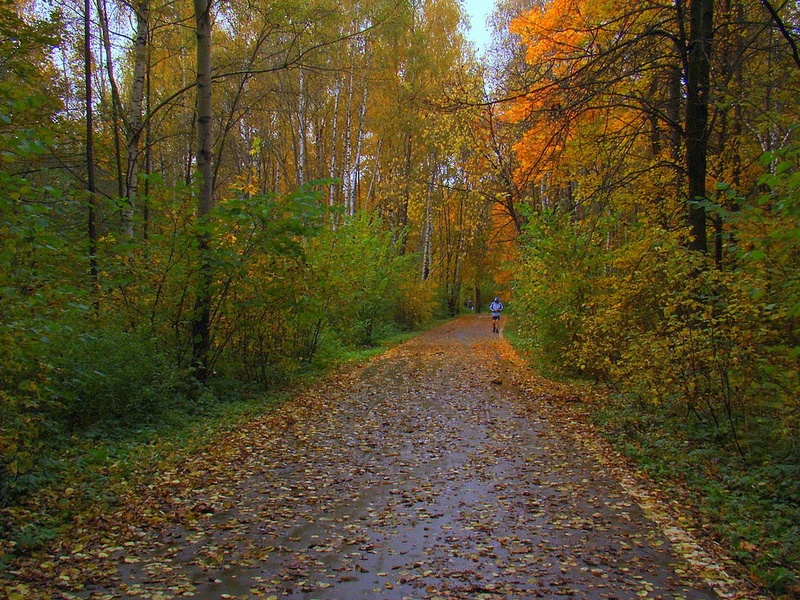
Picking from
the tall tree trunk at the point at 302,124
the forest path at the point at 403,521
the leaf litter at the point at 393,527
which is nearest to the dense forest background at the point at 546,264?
the leaf litter at the point at 393,527

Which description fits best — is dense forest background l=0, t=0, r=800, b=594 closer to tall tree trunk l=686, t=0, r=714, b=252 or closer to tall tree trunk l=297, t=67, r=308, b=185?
tall tree trunk l=686, t=0, r=714, b=252

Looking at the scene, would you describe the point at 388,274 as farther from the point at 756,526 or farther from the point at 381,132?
the point at 756,526

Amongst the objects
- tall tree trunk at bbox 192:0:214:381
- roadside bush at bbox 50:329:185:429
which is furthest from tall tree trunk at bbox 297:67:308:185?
roadside bush at bbox 50:329:185:429

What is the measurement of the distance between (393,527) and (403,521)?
142 mm

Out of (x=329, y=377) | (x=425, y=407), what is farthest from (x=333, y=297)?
(x=425, y=407)

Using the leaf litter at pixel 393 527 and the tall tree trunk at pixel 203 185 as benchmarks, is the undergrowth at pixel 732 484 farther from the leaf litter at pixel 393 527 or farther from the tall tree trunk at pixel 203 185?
the tall tree trunk at pixel 203 185

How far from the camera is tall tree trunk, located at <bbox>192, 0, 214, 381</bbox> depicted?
9297mm

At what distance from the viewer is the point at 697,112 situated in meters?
8.66

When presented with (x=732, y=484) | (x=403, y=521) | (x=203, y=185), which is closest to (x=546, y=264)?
(x=203, y=185)

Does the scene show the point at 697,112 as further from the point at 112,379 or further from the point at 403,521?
the point at 112,379

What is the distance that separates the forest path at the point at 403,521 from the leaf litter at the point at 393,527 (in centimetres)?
2

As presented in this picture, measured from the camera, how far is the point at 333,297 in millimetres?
12305

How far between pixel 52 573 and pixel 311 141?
31951 millimetres

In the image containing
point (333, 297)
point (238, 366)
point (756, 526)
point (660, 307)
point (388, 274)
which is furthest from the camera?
point (388, 274)
